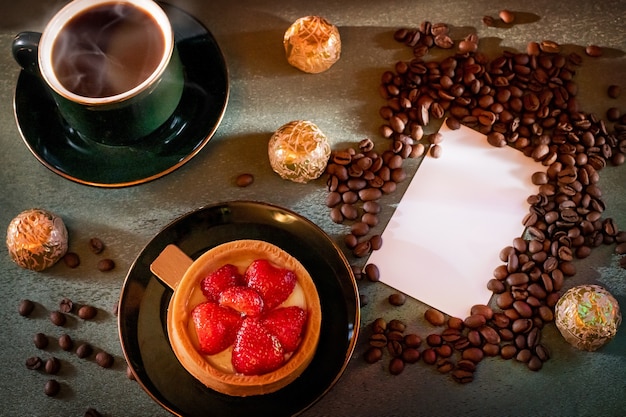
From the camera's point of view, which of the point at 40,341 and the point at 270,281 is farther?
the point at 40,341

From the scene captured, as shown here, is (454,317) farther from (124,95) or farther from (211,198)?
(124,95)

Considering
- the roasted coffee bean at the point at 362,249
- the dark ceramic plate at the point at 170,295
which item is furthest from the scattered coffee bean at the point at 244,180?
the roasted coffee bean at the point at 362,249

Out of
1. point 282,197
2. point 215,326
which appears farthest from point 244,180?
point 215,326

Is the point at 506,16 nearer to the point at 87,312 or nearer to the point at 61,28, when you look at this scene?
the point at 61,28

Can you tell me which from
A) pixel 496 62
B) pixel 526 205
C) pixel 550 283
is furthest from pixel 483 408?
pixel 496 62

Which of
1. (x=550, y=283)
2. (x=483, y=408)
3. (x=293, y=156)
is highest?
(x=293, y=156)

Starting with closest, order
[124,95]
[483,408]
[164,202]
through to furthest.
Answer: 1. [124,95]
2. [483,408]
3. [164,202]

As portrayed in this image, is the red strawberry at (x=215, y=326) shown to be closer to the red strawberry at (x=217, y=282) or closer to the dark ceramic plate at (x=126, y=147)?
the red strawberry at (x=217, y=282)
